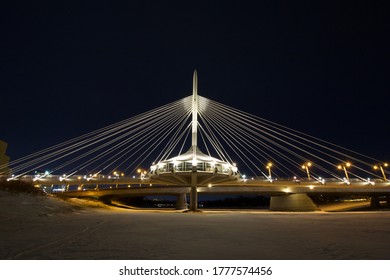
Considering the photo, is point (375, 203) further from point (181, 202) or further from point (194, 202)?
point (194, 202)

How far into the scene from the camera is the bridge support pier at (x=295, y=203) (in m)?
53.1

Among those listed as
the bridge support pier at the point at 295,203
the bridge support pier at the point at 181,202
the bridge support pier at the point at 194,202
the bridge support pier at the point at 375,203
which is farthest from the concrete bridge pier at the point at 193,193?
the bridge support pier at the point at 375,203

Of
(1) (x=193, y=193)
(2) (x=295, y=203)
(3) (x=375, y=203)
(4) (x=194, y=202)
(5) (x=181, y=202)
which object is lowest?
(5) (x=181, y=202)

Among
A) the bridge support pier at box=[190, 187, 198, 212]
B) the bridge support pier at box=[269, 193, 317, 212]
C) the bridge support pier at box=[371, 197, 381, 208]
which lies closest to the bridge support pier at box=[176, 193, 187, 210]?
the bridge support pier at box=[269, 193, 317, 212]

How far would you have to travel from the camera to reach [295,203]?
54.2 m

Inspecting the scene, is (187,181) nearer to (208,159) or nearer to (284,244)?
(208,159)

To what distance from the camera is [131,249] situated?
5621mm

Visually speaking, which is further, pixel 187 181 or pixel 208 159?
pixel 187 181

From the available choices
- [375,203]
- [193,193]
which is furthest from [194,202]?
[375,203]

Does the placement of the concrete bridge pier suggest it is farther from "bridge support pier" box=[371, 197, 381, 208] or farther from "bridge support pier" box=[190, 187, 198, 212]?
"bridge support pier" box=[371, 197, 381, 208]

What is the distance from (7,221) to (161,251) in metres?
9.24

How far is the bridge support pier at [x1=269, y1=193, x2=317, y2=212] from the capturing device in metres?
53.1
